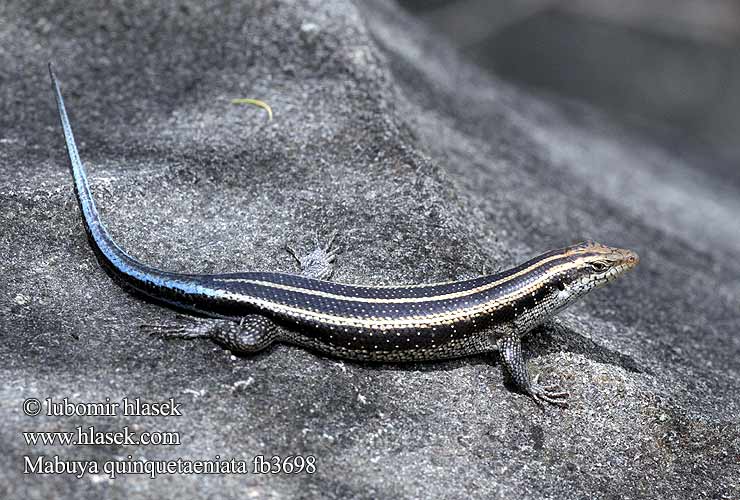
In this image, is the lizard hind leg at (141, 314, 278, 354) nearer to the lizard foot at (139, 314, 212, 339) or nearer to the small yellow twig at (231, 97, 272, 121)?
the lizard foot at (139, 314, 212, 339)

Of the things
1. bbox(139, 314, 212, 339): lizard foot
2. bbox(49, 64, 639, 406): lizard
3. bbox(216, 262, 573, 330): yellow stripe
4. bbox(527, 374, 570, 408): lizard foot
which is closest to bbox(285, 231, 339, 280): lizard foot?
bbox(49, 64, 639, 406): lizard

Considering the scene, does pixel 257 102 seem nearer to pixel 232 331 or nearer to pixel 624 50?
pixel 232 331

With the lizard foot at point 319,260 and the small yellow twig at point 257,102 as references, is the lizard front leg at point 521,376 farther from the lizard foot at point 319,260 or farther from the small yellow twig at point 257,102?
the small yellow twig at point 257,102

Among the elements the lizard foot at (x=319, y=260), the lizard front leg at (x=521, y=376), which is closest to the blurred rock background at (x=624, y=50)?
the lizard foot at (x=319, y=260)

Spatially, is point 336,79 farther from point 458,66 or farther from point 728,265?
point 728,265

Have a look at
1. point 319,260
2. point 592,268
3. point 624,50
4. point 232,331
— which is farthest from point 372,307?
point 624,50

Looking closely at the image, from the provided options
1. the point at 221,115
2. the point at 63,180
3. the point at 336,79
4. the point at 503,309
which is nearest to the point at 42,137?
the point at 63,180
